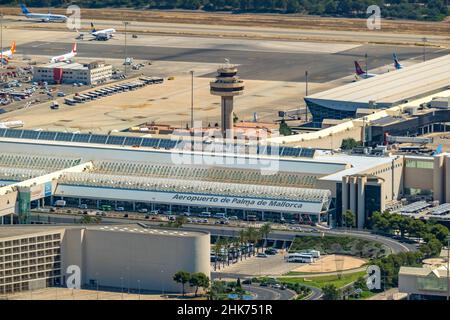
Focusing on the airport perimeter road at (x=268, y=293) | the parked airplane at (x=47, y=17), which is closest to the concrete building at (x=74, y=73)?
the parked airplane at (x=47, y=17)

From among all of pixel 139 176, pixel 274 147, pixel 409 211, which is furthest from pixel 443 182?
pixel 139 176

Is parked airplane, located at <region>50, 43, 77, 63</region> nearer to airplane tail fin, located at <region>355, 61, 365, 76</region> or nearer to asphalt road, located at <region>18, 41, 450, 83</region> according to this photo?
asphalt road, located at <region>18, 41, 450, 83</region>

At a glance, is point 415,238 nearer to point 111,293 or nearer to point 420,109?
point 111,293

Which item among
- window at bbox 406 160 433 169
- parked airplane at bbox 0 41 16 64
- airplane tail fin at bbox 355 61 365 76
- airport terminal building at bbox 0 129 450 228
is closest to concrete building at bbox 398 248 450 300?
airport terminal building at bbox 0 129 450 228

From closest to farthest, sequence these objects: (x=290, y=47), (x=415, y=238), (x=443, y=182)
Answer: (x=415, y=238) → (x=443, y=182) → (x=290, y=47)

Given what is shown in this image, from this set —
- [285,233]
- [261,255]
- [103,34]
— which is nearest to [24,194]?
[285,233]

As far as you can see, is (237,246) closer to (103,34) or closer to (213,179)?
(213,179)
